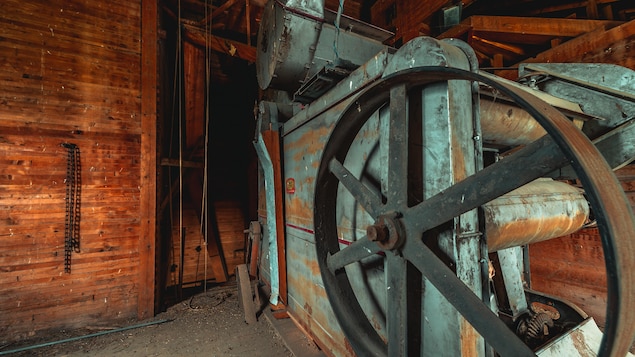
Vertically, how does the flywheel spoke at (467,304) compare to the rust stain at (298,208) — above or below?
below

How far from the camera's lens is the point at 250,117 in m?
5.67

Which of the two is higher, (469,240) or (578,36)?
(578,36)

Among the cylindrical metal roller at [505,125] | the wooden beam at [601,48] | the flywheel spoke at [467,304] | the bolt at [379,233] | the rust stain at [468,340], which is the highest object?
the wooden beam at [601,48]

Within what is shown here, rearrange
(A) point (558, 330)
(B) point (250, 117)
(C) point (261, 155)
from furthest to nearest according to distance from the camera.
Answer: (B) point (250, 117)
(C) point (261, 155)
(A) point (558, 330)

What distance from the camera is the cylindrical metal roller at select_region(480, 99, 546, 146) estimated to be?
1387 millimetres

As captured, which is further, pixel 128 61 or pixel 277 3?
pixel 128 61

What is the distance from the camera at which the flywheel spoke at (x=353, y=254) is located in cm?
129

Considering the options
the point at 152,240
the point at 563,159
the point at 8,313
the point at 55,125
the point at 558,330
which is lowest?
the point at 8,313

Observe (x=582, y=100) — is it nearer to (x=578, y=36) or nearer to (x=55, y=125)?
(x=578, y=36)

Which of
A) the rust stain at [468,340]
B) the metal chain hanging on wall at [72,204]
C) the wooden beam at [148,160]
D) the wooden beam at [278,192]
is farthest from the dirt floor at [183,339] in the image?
the rust stain at [468,340]

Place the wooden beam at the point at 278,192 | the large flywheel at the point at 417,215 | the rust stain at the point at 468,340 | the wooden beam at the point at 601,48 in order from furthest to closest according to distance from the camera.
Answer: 1. the wooden beam at the point at 278,192
2. the wooden beam at the point at 601,48
3. the rust stain at the point at 468,340
4. the large flywheel at the point at 417,215

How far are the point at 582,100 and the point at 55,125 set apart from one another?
455 centimetres

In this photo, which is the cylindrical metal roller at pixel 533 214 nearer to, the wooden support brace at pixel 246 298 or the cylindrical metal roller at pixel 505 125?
the cylindrical metal roller at pixel 505 125

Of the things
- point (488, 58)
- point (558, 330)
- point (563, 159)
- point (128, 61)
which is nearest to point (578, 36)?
point (488, 58)
